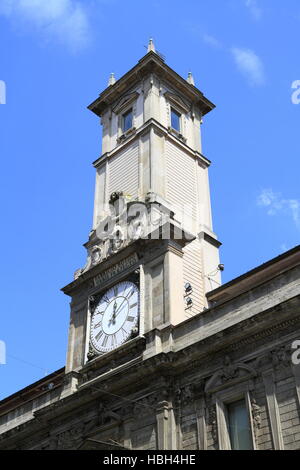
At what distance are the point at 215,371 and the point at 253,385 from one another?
181 centimetres

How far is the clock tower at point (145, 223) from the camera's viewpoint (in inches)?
1099

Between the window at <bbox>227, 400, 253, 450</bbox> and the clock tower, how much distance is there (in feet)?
13.7

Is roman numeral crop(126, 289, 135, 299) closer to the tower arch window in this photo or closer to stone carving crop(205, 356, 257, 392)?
stone carving crop(205, 356, 257, 392)

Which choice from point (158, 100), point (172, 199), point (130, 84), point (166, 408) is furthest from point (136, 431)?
point (130, 84)

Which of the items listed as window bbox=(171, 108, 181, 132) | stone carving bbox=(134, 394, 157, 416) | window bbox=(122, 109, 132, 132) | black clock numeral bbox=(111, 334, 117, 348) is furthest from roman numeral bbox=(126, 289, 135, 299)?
window bbox=(122, 109, 132, 132)

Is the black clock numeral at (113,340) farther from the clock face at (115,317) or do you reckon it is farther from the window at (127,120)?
the window at (127,120)

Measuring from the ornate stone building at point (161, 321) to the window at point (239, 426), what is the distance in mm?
43

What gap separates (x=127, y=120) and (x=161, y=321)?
16.4 meters

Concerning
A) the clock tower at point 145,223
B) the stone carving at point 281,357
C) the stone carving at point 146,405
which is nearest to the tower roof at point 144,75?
the clock tower at point 145,223

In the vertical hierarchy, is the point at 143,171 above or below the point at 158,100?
below

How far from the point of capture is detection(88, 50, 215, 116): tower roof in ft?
127
